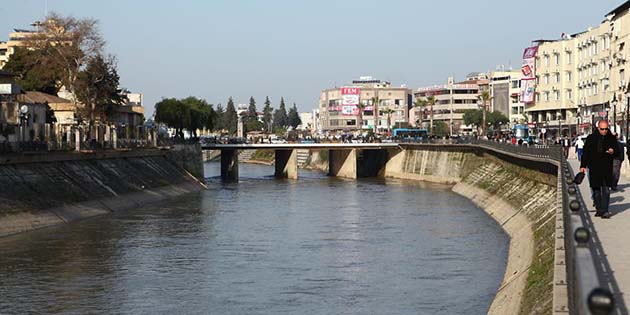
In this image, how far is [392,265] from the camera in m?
41.1

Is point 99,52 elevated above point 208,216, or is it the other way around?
point 99,52

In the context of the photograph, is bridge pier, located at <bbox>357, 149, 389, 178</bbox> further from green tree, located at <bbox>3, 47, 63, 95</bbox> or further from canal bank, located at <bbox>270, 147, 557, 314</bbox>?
green tree, located at <bbox>3, 47, 63, 95</bbox>

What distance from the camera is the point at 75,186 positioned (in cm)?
7088

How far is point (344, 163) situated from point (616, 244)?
381ft

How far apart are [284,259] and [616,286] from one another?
89.7ft

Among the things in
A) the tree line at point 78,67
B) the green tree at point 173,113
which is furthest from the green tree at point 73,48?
the green tree at point 173,113

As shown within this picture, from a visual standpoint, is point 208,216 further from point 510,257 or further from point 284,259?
point 510,257

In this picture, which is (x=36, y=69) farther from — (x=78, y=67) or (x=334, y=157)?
(x=334, y=157)

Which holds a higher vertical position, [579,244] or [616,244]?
[579,244]

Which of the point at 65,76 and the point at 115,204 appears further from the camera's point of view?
the point at 65,76

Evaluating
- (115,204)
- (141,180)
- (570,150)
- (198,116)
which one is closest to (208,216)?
(115,204)

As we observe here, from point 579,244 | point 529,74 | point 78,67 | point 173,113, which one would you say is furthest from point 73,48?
point 579,244

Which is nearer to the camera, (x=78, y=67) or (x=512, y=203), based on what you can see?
(x=512, y=203)

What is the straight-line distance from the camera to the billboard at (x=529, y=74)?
14300cm
